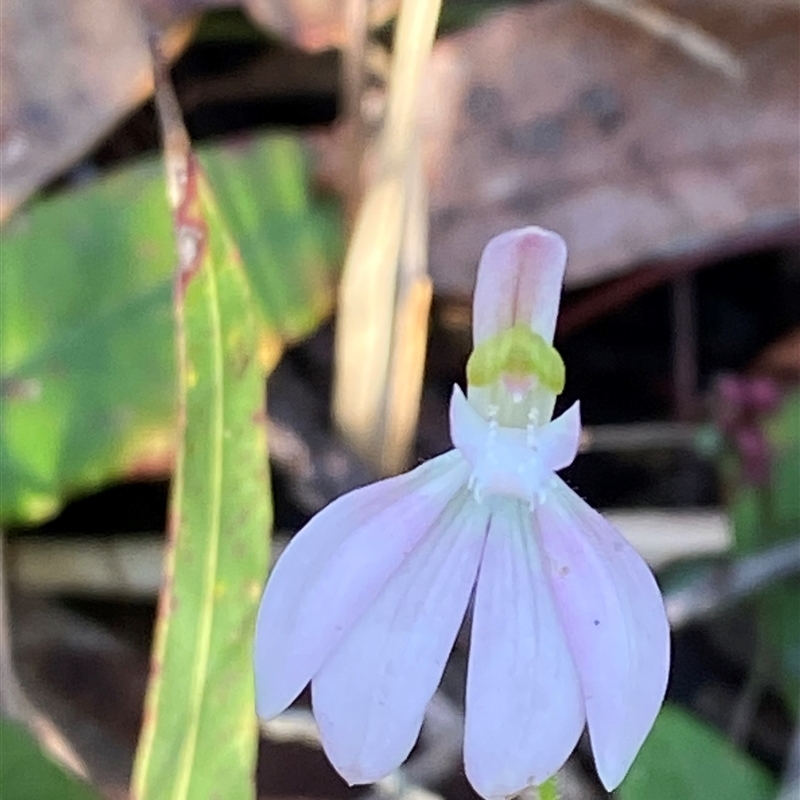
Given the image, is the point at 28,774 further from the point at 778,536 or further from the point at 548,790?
the point at 778,536

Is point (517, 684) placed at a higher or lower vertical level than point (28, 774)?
higher

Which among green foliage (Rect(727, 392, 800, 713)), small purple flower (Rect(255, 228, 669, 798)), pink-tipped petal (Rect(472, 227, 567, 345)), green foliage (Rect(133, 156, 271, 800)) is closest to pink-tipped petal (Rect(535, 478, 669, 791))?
small purple flower (Rect(255, 228, 669, 798))

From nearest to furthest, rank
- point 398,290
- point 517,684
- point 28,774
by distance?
point 517,684
point 28,774
point 398,290

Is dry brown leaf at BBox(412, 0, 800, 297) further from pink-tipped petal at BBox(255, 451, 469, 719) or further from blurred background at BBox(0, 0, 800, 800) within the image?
pink-tipped petal at BBox(255, 451, 469, 719)

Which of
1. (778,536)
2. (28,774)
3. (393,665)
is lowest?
(778,536)

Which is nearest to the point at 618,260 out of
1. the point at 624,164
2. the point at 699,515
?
the point at 624,164

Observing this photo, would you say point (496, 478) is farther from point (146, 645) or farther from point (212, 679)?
point (146, 645)

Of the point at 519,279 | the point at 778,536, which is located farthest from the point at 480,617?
the point at 778,536

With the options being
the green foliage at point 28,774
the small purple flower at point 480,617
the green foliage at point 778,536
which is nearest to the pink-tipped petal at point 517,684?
the small purple flower at point 480,617
